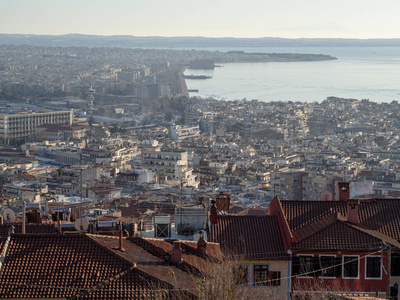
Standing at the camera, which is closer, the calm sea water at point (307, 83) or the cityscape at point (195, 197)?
the cityscape at point (195, 197)

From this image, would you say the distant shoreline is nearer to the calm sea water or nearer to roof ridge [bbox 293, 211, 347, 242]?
the calm sea water

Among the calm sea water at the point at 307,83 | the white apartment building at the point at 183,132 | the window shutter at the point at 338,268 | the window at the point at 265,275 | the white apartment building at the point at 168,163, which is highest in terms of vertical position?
the window shutter at the point at 338,268

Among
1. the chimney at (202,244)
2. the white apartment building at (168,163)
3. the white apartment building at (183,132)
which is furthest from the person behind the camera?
the white apartment building at (183,132)

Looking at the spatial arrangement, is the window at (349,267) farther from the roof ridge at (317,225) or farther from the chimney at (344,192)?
the chimney at (344,192)

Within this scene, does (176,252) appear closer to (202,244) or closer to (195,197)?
(202,244)

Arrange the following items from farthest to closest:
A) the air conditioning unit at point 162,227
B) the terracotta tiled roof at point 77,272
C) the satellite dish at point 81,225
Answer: the air conditioning unit at point 162,227 → the satellite dish at point 81,225 → the terracotta tiled roof at point 77,272

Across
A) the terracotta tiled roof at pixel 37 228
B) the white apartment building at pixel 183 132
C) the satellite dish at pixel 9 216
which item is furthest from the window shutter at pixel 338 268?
the white apartment building at pixel 183 132

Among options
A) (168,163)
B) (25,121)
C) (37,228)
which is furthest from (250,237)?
(25,121)

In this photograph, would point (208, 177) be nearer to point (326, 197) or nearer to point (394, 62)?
point (326, 197)
